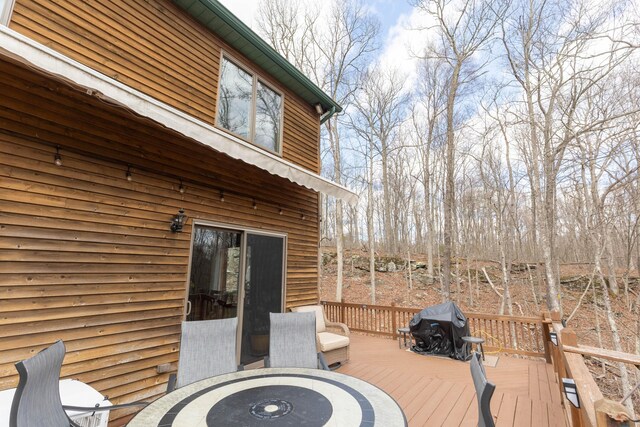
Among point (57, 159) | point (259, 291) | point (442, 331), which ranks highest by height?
point (57, 159)

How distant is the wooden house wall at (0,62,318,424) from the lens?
2.62m

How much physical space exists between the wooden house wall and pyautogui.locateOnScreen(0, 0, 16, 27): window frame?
19.4 inches

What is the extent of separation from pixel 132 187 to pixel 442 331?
5588 mm

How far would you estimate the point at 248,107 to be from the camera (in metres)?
5.22

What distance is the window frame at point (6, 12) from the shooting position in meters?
2.74

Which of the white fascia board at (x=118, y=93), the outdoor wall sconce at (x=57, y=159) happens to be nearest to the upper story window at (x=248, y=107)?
the white fascia board at (x=118, y=93)

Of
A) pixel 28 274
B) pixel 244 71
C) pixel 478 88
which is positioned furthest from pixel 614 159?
pixel 28 274

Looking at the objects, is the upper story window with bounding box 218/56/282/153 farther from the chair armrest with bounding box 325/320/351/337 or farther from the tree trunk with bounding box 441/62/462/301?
the tree trunk with bounding box 441/62/462/301

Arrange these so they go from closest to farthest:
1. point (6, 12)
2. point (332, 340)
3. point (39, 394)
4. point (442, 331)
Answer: point (39, 394)
point (6, 12)
point (332, 340)
point (442, 331)

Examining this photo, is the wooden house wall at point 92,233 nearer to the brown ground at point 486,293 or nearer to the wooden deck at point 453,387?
the wooden deck at point 453,387

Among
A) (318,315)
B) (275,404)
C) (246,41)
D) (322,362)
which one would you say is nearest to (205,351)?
(322,362)

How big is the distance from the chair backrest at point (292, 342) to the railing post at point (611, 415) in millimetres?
2640

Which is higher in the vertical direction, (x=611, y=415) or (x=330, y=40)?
(x=330, y=40)

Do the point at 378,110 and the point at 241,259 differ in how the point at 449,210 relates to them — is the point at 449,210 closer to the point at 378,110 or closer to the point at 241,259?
A: the point at 241,259
